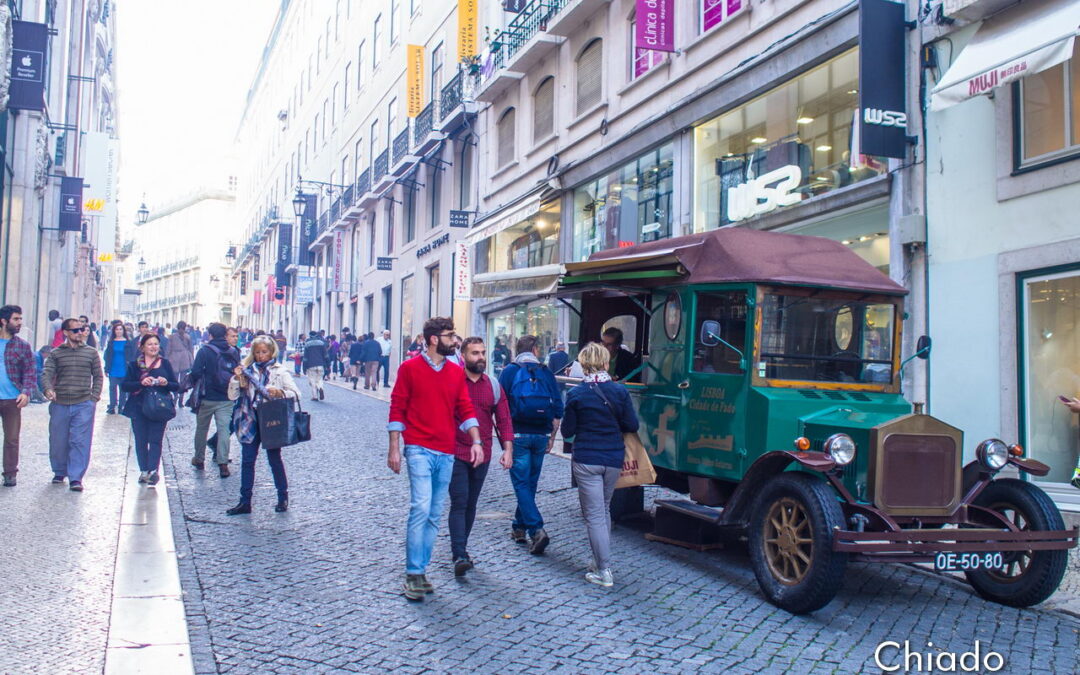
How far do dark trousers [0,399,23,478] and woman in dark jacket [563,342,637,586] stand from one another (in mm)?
5738

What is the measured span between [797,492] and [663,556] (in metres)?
1.70

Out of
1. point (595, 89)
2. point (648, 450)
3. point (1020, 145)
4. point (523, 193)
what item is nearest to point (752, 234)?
point (648, 450)

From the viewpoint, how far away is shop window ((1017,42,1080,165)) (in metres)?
8.88

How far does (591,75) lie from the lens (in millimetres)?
18672

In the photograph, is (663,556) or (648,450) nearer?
(663,556)

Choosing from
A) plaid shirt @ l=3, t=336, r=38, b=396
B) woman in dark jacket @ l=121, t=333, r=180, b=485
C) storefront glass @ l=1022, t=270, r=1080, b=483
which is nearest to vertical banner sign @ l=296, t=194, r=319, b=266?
woman in dark jacket @ l=121, t=333, r=180, b=485

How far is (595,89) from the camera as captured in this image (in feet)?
60.6

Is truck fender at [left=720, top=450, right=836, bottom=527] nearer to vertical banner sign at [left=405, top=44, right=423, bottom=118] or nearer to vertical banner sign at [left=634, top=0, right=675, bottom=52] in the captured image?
vertical banner sign at [left=634, top=0, right=675, bottom=52]

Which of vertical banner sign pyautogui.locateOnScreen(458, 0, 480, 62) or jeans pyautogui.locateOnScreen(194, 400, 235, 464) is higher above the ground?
vertical banner sign pyautogui.locateOnScreen(458, 0, 480, 62)

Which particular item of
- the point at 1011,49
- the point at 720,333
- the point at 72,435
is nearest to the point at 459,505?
the point at 720,333

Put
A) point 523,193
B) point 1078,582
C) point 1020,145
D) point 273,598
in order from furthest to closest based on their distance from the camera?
1. point 523,193
2. point 1020,145
3. point 1078,582
4. point 273,598

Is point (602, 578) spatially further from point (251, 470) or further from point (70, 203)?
point (70, 203)

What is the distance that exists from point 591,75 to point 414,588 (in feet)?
49.2

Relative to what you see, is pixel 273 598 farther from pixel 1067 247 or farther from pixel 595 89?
pixel 595 89
